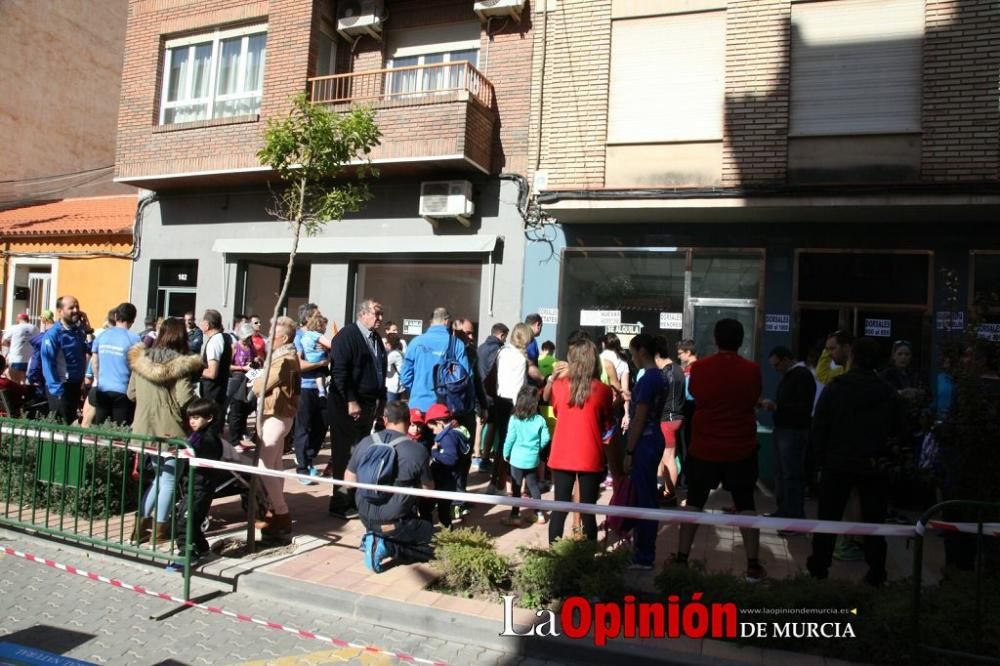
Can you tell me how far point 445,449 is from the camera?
575 centimetres

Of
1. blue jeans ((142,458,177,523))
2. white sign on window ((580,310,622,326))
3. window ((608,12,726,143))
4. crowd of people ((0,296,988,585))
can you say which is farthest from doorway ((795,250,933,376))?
blue jeans ((142,458,177,523))

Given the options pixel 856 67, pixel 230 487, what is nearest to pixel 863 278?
pixel 856 67

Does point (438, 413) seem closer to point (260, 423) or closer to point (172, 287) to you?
point (260, 423)

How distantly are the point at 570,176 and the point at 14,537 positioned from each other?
8128 mm

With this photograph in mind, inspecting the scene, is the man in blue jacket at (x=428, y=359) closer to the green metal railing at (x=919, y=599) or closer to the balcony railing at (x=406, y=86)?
the green metal railing at (x=919, y=599)

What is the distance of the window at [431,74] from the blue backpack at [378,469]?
8.00 meters

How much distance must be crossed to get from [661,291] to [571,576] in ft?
22.0

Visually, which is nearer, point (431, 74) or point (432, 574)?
point (432, 574)

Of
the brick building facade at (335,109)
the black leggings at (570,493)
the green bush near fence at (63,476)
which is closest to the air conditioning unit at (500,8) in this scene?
the brick building facade at (335,109)

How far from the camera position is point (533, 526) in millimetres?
6410

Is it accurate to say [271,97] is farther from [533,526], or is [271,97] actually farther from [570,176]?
[533,526]

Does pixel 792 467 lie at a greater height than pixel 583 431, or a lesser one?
lesser

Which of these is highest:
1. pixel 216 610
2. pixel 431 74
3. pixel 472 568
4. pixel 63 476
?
pixel 431 74

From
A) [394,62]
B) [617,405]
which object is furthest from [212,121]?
[617,405]
